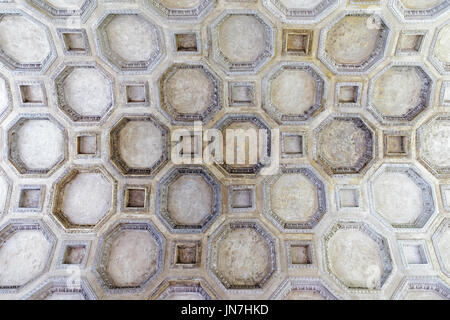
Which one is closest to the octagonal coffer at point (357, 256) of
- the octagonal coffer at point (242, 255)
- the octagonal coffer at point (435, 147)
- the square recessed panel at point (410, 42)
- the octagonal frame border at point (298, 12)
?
the octagonal coffer at point (242, 255)

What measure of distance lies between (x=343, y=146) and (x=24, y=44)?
7706 millimetres

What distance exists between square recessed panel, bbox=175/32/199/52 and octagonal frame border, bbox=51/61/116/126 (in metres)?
1.73

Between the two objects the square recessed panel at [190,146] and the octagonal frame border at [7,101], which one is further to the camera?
the square recessed panel at [190,146]

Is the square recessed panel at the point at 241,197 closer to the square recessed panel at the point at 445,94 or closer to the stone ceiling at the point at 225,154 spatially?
the stone ceiling at the point at 225,154

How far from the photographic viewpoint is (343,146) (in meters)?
7.06

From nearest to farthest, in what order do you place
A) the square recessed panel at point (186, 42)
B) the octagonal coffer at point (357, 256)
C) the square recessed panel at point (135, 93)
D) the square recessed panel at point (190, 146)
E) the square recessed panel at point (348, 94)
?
the square recessed panel at point (186, 42), the octagonal coffer at point (357, 256), the square recessed panel at point (348, 94), the square recessed panel at point (135, 93), the square recessed panel at point (190, 146)

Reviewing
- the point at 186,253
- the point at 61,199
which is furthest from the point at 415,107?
the point at 61,199

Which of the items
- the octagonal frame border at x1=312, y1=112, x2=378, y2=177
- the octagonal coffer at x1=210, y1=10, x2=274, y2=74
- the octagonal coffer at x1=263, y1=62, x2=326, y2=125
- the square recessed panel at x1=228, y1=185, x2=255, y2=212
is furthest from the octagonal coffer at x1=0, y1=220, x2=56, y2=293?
the octagonal frame border at x1=312, y1=112, x2=378, y2=177

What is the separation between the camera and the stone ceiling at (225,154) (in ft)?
20.2

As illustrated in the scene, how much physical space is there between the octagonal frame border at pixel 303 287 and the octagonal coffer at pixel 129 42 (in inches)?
225

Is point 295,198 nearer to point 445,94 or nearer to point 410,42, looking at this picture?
point 445,94

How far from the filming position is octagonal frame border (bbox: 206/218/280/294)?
630 cm
